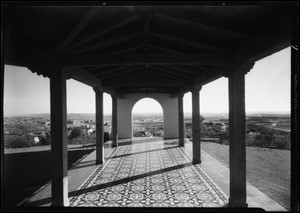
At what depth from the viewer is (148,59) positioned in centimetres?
549

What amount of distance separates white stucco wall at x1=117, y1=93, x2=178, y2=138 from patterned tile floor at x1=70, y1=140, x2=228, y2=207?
7265 millimetres

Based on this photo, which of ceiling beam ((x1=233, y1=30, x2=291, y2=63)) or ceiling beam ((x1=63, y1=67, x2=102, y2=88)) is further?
ceiling beam ((x1=63, y1=67, x2=102, y2=88))

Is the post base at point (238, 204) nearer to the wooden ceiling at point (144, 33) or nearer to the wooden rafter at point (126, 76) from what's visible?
the wooden ceiling at point (144, 33)

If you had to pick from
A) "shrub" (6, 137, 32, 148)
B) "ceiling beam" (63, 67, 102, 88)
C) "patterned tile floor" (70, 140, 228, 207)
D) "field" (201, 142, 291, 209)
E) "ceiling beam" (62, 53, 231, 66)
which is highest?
"ceiling beam" (62, 53, 231, 66)

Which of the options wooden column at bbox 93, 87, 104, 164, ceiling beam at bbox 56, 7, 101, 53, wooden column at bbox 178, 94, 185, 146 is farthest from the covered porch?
wooden column at bbox 178, 94, 185, 146

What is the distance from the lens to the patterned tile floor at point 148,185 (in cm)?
586

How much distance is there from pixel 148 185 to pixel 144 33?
5.00 m

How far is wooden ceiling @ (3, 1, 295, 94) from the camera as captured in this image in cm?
316

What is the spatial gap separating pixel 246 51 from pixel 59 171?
5166 mm

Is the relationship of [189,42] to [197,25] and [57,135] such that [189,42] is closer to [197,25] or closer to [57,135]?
[197,25]

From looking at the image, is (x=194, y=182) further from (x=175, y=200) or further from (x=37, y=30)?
(x=37, y=30)

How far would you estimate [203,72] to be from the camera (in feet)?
25.9

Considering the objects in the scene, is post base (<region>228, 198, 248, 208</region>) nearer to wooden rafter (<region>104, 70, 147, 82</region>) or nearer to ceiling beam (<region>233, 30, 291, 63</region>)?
ceiling beam (<region>233, 30, 291, 63</region>)

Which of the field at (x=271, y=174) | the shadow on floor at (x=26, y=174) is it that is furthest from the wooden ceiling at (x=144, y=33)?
the field at (x=271, y=174)
